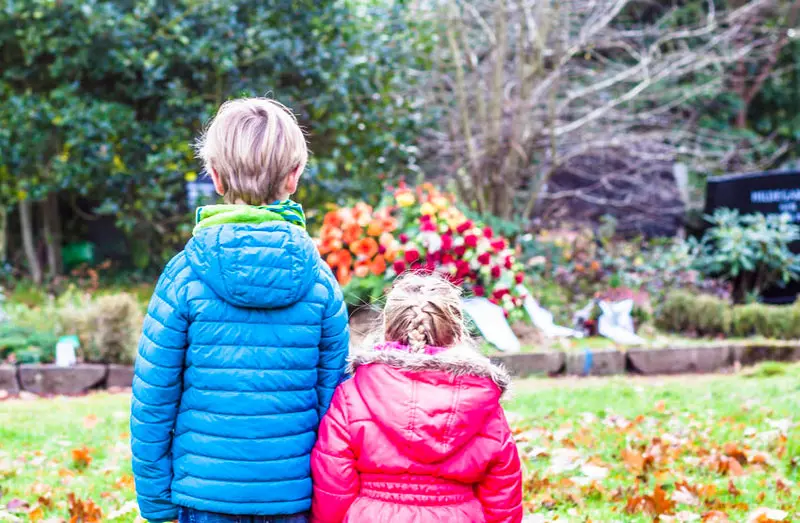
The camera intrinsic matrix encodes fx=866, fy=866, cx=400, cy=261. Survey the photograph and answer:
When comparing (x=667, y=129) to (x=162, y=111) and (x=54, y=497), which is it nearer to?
(x=162, y=111)

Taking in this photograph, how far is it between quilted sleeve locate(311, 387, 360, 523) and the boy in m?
0.03

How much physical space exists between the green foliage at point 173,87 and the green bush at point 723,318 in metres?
3.26

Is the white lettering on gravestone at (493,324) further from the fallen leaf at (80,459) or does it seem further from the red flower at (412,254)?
the fallen leaf at (80,459)

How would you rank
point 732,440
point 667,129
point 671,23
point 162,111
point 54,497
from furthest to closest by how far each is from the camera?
1. point 671,23
2. point 667,129
3. point 162,111
4. point 732,440
5. point 54,497

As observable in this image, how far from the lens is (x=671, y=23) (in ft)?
43.9

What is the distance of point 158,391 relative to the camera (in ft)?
6.59

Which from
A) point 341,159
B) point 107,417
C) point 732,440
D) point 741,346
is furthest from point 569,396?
point 341,159

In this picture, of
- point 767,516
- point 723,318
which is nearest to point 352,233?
point 723,318

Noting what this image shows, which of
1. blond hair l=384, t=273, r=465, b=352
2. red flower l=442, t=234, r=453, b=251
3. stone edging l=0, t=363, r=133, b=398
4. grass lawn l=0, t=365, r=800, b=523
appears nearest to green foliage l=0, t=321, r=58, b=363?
stone edging l=0, t=363, r=133, b=398

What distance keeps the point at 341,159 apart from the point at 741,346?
4348 mm

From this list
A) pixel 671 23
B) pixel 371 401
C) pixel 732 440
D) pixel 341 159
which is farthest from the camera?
pixel 671 23

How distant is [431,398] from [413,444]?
0.37 ft

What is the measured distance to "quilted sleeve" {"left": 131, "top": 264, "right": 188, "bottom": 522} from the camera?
200 centimetres

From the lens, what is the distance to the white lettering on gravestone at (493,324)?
6.74 m
